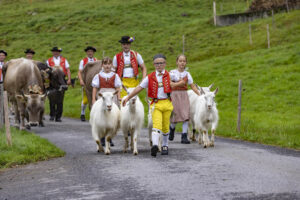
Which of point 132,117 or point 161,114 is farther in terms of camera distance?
point 132,117

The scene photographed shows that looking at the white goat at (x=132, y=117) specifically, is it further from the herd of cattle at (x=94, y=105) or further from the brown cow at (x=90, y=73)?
the brown cow at (x=90, y=73)

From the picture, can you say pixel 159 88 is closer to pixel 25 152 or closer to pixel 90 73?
pixel 25 152

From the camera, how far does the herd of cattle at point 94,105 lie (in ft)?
31.7

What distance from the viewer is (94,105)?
10133mm

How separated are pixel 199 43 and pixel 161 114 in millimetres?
28231

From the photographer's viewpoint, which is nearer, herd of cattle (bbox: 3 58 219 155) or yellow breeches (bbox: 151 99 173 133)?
yellow breeches (bbox: 151 99 173 133)

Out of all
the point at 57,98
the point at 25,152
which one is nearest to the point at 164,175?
the point at 25,152

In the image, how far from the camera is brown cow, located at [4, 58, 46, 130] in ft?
45.4

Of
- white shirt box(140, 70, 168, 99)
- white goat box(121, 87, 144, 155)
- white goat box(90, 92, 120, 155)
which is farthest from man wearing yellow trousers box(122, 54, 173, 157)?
white goat box(90, 92, 120, 155)

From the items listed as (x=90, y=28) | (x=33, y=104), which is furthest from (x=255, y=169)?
(x=90, y=28)

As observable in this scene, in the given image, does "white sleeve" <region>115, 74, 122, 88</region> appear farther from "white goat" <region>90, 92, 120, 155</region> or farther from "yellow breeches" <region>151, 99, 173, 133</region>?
"yellow breeches" <region>151, 99, 173, 133</region>

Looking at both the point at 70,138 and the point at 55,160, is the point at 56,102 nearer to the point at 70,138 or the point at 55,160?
the point at 70,138

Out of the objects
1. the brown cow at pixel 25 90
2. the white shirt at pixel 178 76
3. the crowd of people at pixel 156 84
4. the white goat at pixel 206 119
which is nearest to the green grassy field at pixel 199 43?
the white goat at pixel 206 119

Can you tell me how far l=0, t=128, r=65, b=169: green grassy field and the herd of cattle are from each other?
107 cm
